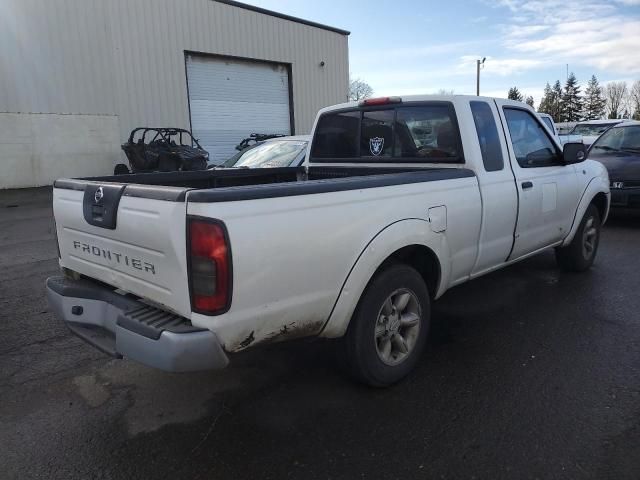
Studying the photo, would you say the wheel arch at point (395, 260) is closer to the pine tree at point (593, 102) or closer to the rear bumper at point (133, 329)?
the rear bumper at point (133, 329)

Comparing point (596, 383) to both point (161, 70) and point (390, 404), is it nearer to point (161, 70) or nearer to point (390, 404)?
point (390, 404)

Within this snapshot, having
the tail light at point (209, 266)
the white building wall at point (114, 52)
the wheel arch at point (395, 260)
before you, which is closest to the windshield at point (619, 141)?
the wheel arch at point (395, 260)

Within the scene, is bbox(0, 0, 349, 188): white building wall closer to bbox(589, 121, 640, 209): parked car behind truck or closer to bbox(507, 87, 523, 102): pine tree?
bbox(589, 121, 640, 209): parked car behind truck

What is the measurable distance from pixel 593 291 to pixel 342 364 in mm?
3270

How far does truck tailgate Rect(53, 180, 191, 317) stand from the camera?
2.44 m

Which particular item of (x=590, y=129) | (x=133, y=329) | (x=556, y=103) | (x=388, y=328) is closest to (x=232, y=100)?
(x=590, y=129)

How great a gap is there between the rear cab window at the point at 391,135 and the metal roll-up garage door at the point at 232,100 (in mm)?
14963

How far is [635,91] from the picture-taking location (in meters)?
84.1

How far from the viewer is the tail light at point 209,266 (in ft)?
7.58

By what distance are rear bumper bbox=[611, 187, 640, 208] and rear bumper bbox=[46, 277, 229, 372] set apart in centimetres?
806

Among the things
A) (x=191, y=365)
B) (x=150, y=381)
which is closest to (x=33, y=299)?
(x=150, y=381)

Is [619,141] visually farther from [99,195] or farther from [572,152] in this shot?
[99,195]

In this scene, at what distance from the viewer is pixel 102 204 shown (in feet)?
9.39

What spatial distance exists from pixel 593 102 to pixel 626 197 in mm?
85835
